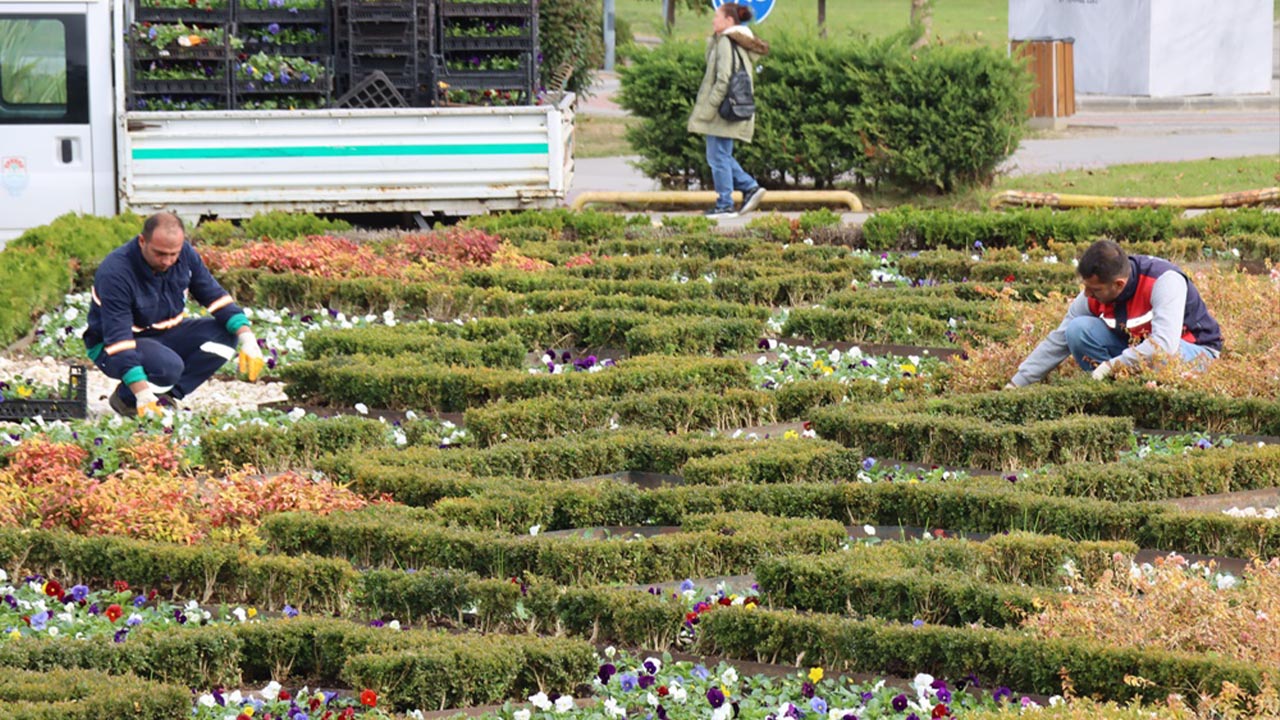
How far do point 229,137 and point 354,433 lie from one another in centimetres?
796

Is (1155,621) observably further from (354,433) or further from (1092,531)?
(354,433)

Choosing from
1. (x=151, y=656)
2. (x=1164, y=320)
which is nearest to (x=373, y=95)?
(x=1164, y=320)

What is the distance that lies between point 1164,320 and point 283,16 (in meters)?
10.2

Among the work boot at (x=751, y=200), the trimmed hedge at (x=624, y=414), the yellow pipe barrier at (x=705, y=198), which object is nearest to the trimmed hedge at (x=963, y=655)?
the trimmed hedge at (x=624, y=414)

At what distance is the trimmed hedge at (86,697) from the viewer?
17.3 feet

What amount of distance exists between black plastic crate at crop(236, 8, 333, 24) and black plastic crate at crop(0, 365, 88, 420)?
26.5 feet

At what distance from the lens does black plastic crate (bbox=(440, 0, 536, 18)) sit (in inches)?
680

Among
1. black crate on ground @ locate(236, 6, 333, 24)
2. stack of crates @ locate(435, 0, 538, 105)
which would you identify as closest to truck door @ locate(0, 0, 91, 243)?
black crate on ground @ locate(236, 6, 333, 24)

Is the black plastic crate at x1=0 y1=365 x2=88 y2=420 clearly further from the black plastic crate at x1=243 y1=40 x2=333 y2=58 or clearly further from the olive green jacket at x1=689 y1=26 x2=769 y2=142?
the olive green jacket at x1=689 y1=26 x2=769 y2=142

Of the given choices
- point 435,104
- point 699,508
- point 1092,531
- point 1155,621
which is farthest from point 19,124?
point 1155,621

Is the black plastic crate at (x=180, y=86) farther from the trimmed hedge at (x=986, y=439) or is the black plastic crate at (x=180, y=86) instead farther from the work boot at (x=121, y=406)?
the trimmed hedge at (x=986, y=439)

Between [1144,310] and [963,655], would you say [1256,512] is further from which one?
[963,655]

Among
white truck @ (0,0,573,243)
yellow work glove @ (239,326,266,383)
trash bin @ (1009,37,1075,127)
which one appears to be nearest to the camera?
yellow work glove @ (239,326,266,383)

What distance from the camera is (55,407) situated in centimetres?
931
